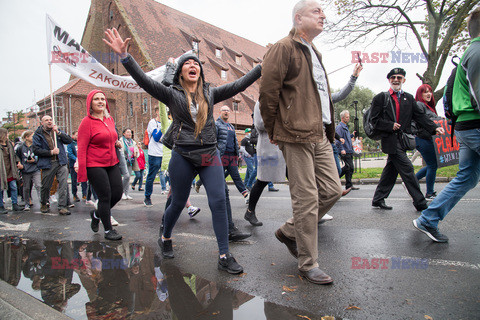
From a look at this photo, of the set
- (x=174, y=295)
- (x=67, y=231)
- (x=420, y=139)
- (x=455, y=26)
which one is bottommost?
(x=67, y=231)

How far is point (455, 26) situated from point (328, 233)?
15.0m

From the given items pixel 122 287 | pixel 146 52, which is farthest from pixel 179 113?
pixel 146 52

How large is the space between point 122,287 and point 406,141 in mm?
4456

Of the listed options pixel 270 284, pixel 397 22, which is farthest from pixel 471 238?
pixel 397 22

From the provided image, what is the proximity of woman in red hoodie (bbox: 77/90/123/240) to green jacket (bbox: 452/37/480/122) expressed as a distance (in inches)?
163

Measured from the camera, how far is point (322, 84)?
3.01 m

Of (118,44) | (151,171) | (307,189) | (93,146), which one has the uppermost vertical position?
(118,44)

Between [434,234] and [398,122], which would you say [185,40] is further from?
[434,234]

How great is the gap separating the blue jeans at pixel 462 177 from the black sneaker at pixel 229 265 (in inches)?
83.6

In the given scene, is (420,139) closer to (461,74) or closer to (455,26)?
(461,74)

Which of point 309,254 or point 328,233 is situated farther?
point 328,233

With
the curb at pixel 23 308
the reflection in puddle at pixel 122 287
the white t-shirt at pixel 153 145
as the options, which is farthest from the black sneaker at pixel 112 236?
the white t-shirt at pixel 153 145

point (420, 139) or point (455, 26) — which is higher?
point (455, 26)

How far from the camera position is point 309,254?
8.98 feet
